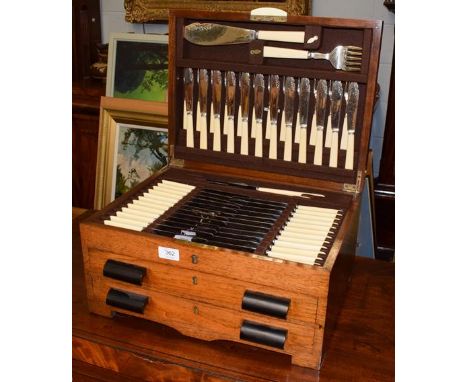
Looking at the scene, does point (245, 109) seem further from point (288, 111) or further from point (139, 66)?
point (139, 66)

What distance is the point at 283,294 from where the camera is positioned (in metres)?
0.84

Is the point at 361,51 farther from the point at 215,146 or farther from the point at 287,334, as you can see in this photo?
the point at 287,334

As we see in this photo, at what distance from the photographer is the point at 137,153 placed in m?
1.68

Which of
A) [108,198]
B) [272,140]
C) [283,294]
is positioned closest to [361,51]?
[272,140]

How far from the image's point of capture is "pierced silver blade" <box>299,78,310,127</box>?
1.17m

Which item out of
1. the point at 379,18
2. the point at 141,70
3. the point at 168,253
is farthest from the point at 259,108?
the point at 379,18

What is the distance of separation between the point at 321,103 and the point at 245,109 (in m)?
0.18

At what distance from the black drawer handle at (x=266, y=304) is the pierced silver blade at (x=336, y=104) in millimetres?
482

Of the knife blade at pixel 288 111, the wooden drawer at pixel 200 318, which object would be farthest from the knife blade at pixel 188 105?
the wooden drawer at pixel 200 318

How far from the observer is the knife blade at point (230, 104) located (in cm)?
121

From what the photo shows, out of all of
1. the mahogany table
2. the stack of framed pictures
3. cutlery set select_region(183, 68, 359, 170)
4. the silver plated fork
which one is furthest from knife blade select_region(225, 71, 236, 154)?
the mahogany table

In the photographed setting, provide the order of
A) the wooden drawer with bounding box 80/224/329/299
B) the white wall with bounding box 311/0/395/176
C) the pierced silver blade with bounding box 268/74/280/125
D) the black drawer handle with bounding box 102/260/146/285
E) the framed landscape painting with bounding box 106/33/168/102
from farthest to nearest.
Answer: the white wall with bounding box 311/0/395/176, the framed landscape painting with bounding box 106/33/168/102, the pierced silver blade with bounding box 268/74/280/125, the black drawer handle with bounding box 102/260/146/285, the wooden drawer with bounding box 80/224/329/299

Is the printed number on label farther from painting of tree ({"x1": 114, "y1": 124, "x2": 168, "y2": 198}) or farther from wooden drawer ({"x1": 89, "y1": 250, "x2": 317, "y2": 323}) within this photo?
painting of tree ({"x1": 114, "y1": 124, "x2": 168, "y2": 198})
